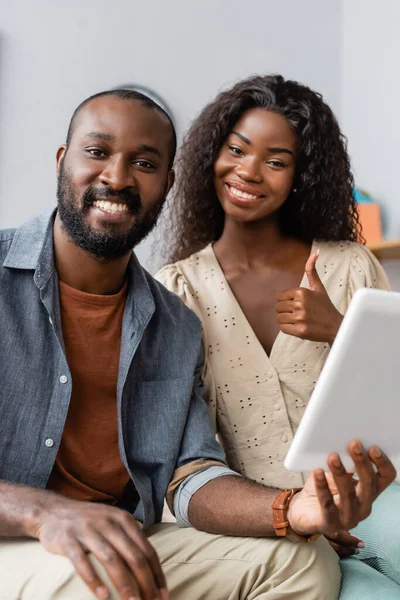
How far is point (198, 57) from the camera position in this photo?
3.10 m

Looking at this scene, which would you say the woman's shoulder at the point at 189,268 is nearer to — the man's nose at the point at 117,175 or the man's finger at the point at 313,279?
the man's finger at the point at 313,279

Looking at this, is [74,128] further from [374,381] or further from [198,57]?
[198,57]

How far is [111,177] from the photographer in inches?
55.2

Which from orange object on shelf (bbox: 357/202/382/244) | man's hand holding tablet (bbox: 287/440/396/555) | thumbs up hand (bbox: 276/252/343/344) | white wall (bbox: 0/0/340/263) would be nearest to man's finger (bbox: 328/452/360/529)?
man's hand holding tablet (bbox: 287/440/396/555)

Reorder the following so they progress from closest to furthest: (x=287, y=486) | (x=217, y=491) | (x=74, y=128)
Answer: (x=217, y=491) → (x=74, y=128) → (x=287, y=486)

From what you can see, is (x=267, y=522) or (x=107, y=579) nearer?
(x=107, y=579)

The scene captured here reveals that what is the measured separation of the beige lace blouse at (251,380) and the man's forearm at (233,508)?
11.7 inches

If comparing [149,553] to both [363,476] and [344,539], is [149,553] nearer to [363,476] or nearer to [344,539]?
[363,476]

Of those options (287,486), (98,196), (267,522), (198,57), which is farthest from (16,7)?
(267,522)

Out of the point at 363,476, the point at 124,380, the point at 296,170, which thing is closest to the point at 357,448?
the point at 363,476

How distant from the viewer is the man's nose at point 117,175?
1.40 metres

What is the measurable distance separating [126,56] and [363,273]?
161 cm

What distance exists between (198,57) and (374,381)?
7.77 feet

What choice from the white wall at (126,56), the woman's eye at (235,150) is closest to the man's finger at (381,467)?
the woman's eye at (235,150)
